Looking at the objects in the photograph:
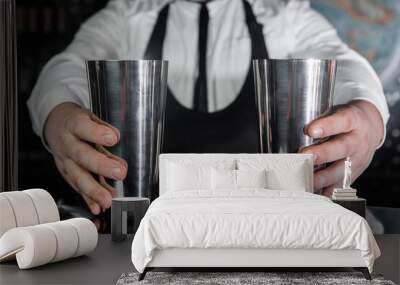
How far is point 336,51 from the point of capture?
27.9 ft

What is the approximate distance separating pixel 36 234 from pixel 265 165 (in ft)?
8.75

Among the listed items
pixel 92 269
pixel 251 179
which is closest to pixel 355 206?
pixel 251 179

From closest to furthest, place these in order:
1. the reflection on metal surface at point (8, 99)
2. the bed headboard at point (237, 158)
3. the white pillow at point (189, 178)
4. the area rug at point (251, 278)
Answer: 1. the area rug at point (251, 278)
2. the white pillow at point (189, 178)
3. the bed headboard at point (237, 158)
4. the reflection on metal surface at point (8, 99)

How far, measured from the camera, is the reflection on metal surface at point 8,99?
8.24 m

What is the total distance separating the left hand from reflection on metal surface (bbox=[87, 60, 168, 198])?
1584mm

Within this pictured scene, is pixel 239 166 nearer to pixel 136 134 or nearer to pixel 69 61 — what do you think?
pixel 136 134

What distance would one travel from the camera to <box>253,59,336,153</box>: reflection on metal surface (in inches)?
328

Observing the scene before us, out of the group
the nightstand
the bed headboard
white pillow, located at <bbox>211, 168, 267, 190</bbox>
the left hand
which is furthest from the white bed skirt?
the left hand

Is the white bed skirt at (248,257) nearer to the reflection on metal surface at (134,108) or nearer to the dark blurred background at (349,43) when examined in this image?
the reflection on metal surface at (134,108)

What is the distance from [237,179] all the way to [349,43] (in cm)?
208

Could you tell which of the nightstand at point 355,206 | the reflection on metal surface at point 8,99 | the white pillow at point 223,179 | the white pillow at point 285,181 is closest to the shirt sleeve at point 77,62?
the reflection on metal surface at point 8,99

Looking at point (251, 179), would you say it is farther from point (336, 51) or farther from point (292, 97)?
point (336, 51)

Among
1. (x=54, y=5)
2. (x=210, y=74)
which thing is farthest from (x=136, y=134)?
(x=54, y=5)

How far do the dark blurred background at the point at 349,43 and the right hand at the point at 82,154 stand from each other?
0.45 feet
